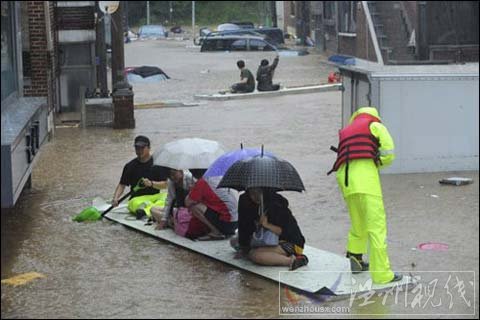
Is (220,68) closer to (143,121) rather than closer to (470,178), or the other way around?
(143,121)

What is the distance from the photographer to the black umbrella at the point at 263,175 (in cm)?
841

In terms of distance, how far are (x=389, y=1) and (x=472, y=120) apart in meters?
22.1

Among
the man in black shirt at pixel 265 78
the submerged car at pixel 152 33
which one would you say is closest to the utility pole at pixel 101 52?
the man in black shirt at pixel 265 78

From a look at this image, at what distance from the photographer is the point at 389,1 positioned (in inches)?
1369

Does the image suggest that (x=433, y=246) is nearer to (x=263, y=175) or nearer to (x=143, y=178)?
(x=263, y=175)

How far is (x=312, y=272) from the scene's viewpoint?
840cm

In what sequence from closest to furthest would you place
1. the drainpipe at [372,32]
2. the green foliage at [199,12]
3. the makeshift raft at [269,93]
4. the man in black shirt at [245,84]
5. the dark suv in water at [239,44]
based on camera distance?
the makeshift raft at [269,93]
the man in black shirt at [245,84]
the drainpipe at [372,32]
the dark suv in water at [239,44]
the green foliage at [199,12]

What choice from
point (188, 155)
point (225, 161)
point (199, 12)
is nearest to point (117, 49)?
point (188, 155)

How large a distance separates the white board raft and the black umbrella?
70cm

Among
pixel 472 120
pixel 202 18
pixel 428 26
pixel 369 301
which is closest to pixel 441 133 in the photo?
pixel 472 120

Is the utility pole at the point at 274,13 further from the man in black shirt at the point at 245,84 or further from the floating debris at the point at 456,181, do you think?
the floating debris at the point at 456,181

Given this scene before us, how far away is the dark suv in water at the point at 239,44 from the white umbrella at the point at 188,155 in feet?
117

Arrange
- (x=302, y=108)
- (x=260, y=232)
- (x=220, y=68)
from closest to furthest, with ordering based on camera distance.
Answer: (x=260, y=232) → (x=302, y=108) → (x=220, y=68)

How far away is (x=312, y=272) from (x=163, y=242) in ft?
6.52
